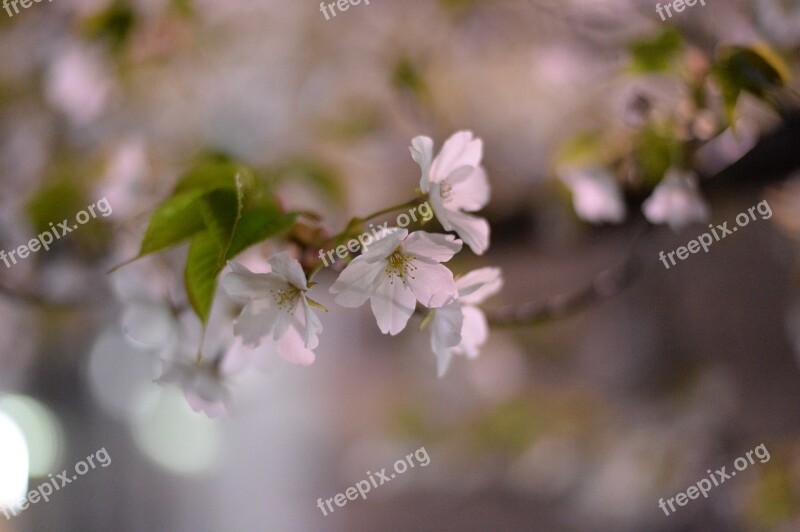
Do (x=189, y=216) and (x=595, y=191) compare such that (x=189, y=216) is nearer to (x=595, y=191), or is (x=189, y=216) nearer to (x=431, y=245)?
(x=431, y=245)

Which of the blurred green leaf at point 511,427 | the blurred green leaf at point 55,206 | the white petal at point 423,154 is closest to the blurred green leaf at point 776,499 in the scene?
the blurred green leaf at point 511,427

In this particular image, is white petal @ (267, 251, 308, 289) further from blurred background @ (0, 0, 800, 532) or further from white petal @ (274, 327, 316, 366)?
blurred background @ (0, 0, 800, 532)

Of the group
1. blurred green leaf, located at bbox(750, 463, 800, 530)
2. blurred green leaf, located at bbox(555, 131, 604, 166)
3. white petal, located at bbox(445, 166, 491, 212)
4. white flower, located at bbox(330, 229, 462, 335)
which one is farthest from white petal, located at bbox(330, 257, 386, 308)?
blurred green leaf, located at bbox(750, 463, 800, 530)

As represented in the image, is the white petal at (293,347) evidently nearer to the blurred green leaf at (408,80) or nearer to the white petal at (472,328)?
the white petal at (472,328)

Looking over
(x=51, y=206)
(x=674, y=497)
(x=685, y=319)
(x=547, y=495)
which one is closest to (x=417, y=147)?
(x=51, y=206)

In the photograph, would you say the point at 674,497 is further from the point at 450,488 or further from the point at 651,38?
the point at 651,38

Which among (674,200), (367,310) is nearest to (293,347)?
(674,200)
